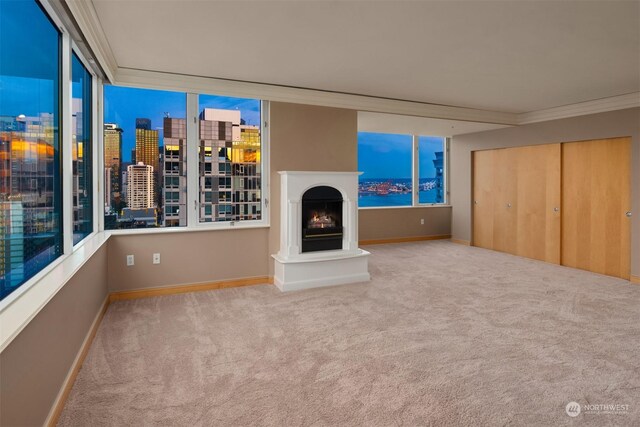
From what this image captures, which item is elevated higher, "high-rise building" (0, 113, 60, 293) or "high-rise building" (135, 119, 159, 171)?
"high-rise building" (135, 119, 159, 171)

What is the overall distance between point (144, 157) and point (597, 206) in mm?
5875

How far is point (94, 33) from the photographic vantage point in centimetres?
284

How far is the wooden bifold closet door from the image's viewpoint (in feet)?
19.3

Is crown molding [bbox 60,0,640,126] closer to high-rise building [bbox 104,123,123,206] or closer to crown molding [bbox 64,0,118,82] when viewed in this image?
crown molding [bbox 64,0,118,82]

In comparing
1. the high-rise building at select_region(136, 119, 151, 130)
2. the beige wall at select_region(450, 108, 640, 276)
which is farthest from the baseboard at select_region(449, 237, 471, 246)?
the high-rise building at select_region(136, 119, 151, 130)

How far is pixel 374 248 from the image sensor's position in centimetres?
716

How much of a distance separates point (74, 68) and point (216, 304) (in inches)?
95.1

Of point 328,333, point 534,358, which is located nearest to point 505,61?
point 534,358

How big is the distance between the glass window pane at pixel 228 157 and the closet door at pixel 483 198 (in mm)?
4485

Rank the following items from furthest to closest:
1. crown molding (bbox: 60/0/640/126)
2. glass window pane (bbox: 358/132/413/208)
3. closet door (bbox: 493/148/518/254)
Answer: glass window pane (bbox: 358/132/413/208)
closet door (bbox: 493/148/518/254)
crown molding (bbox: 60/0/640/126)

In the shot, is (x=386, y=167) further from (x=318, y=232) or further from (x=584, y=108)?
(x=318, y=232)

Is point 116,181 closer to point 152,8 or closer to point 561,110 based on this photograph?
point 152,8
